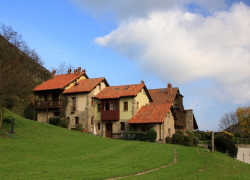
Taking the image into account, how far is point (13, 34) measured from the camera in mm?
46000

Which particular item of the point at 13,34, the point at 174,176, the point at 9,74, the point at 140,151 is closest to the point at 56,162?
the point at 174,176

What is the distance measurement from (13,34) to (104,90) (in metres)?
18.9

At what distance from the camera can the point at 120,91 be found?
40.1m

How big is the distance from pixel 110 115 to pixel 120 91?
3933 millimetres

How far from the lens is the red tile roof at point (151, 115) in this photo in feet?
115

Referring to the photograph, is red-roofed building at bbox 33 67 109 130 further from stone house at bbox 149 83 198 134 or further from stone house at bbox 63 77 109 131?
stone house at bbox 149 83 198 134

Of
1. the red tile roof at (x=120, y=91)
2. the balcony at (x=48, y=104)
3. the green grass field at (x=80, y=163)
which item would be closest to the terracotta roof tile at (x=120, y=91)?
the red tile roof at (x=120, y=91)

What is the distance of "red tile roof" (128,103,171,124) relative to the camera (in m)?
35.1

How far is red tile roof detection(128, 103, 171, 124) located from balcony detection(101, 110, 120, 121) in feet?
8.48

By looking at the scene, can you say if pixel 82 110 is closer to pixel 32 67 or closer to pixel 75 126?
pixel 75 126

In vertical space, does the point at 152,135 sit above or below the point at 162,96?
below

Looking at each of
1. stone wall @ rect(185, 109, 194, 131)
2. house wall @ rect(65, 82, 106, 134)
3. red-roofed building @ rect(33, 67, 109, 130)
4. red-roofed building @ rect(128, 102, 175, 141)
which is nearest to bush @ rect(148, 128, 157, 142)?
red-roofed building @ rect(128, 102, 175, 141)

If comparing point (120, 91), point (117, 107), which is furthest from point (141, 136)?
point (120, 91)

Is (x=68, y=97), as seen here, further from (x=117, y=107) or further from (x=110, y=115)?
(x=117, y=107)
